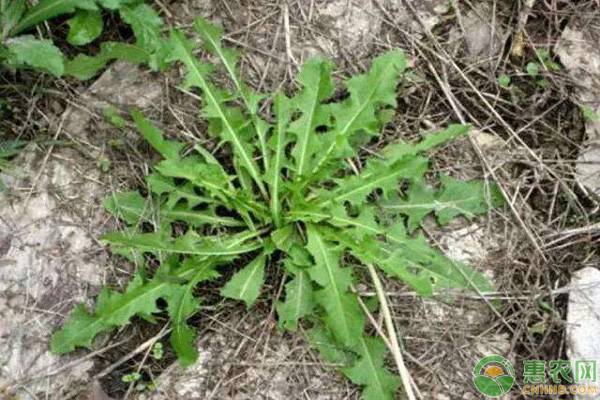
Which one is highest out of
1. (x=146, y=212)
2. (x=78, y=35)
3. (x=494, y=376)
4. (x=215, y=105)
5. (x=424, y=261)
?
(x=78, y=35)

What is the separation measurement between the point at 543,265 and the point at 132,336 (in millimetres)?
1843

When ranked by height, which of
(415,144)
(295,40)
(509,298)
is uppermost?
(295,40)

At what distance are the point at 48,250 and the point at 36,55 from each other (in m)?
0.82

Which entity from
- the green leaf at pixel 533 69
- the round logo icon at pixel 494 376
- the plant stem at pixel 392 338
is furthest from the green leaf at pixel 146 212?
the green leaf at pixel 533 69

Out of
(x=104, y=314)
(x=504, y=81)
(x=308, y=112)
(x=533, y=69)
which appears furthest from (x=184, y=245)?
(x=533, y=69)

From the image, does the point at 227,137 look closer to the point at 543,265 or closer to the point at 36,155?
the point at 36,155

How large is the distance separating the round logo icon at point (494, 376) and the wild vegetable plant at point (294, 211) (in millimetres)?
337

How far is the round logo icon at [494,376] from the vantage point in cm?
274

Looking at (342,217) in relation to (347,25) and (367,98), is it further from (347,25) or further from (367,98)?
(347,25)

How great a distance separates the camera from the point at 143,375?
9.01 feet

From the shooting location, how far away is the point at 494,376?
2.76 meters

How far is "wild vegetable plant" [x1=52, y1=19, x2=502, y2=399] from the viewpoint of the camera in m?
2.64

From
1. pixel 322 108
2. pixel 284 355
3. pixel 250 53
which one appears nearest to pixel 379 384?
pixel 284 355

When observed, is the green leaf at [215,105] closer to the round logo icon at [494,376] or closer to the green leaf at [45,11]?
the green leaf at [45,11]
